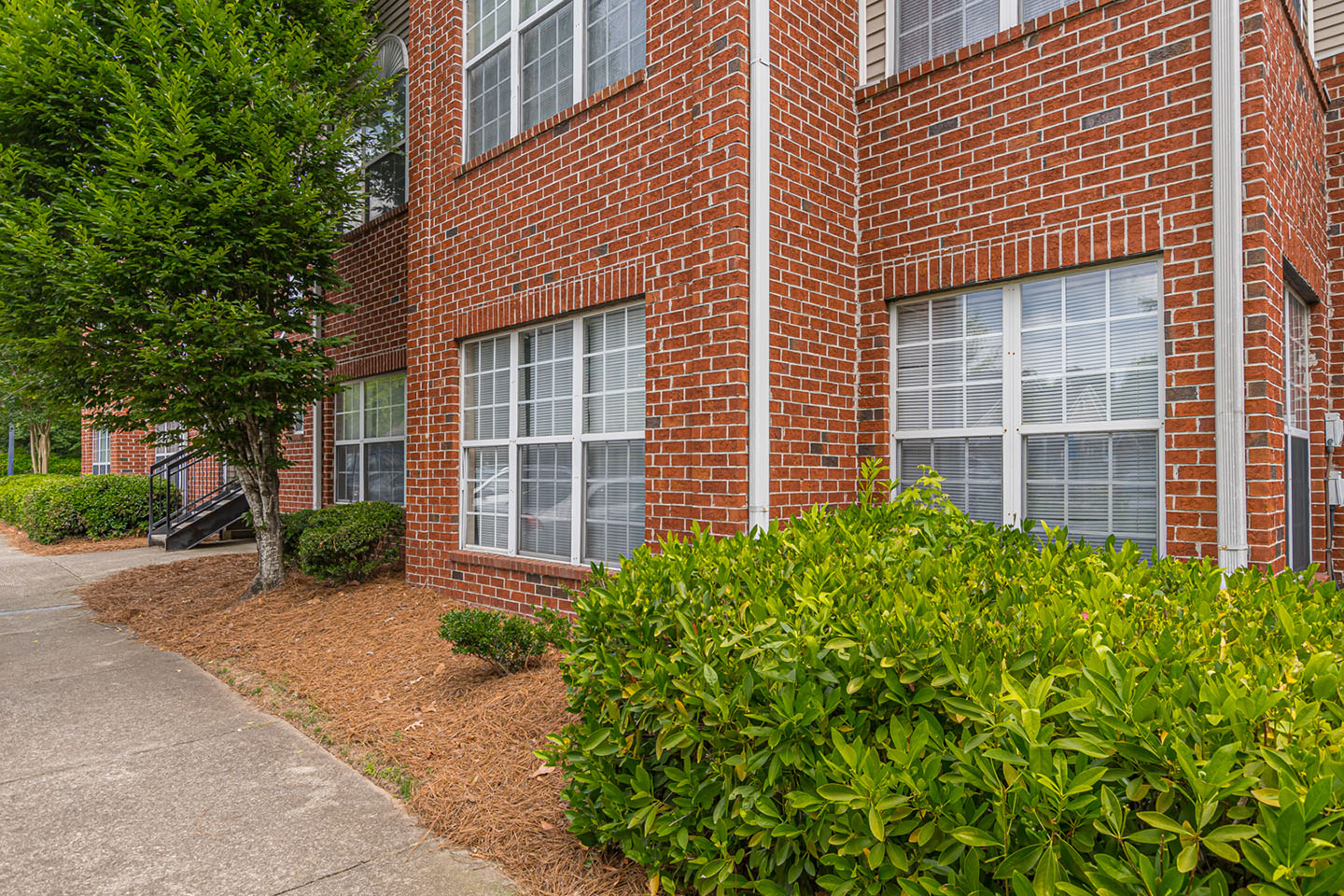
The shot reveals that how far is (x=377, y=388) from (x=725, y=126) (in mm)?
6345

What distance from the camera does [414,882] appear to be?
9.43 feet

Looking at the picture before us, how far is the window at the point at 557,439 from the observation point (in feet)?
19.5

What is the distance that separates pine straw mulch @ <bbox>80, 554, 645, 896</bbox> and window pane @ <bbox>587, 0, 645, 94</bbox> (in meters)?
4.51

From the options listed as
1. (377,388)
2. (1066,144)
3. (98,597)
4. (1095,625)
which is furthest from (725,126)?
(98,597)

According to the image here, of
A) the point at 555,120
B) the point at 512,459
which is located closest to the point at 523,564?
the point at 512,459

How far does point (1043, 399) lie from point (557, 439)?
3.63m

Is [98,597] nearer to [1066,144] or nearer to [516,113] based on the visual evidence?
[516,113]

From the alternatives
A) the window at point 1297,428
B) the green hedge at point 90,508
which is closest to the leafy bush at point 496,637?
the window at point 1297,428

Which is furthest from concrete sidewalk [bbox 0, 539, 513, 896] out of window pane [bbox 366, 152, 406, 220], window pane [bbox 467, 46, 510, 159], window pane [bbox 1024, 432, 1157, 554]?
window pane [bbox 366, 152, 406, 220]

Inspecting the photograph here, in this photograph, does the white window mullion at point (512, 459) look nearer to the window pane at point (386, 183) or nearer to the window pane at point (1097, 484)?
the window pane at point (386, 183)

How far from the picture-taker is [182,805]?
3527mm

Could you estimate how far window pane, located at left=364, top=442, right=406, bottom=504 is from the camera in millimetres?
9492

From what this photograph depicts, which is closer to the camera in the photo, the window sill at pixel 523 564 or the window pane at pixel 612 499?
the window pane at pixel 612 499

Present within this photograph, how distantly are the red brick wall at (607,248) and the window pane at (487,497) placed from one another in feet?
0.59
